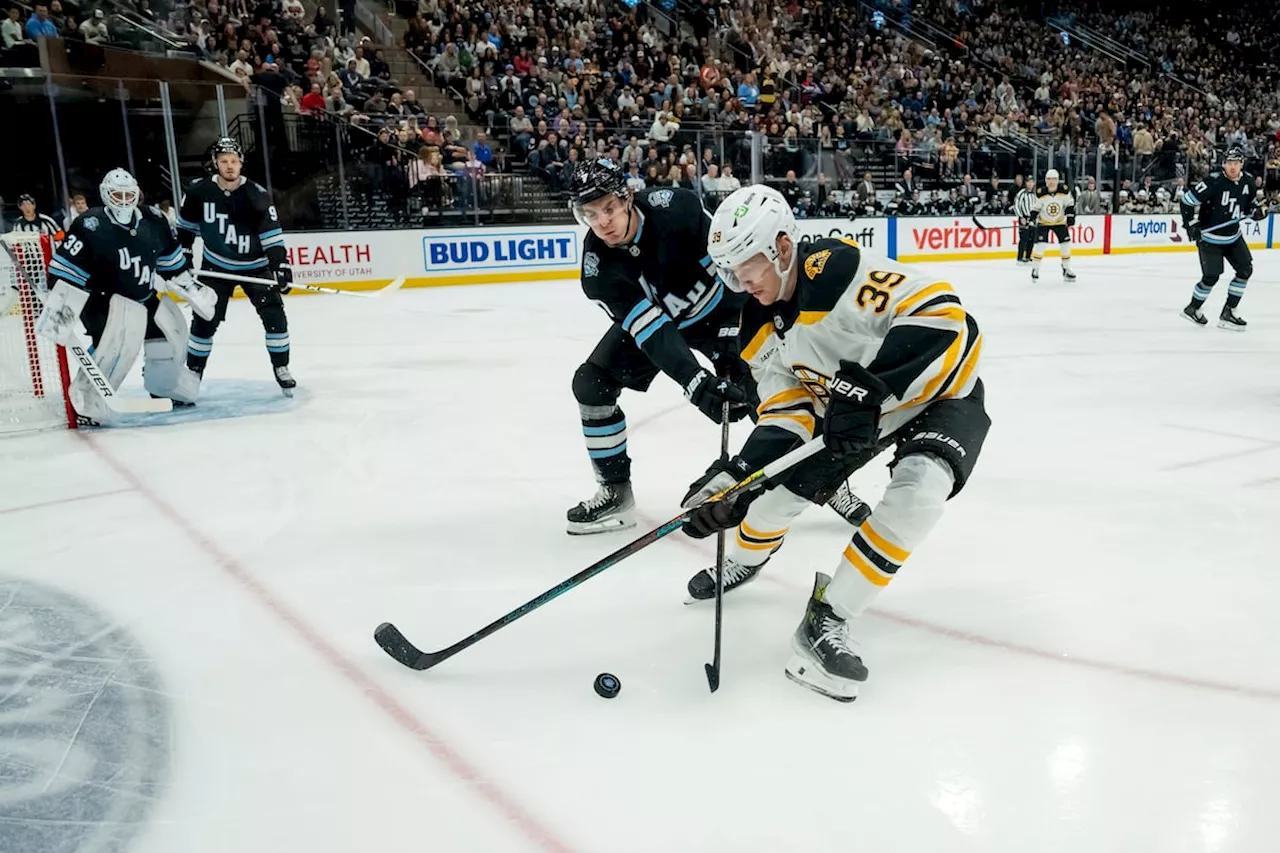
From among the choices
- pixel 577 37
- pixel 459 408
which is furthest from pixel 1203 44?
pixel 459 408

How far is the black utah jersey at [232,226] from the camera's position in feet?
16.7

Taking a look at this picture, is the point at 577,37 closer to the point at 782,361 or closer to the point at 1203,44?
the point at 782,361

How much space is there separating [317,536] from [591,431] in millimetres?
862

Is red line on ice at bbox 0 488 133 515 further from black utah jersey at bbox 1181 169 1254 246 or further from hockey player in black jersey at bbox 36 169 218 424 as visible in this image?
black utah jersey at bbox 1181 169 1254 246

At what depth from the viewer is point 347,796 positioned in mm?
1656

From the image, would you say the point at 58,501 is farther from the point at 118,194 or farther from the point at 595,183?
the point at 595,183

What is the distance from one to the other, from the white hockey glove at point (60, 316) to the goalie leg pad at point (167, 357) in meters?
0.43

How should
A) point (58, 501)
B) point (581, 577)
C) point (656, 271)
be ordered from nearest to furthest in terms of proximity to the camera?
point (581, 577), point (656, 271), point (58, 501)

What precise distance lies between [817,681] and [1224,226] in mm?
6660

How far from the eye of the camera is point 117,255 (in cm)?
460

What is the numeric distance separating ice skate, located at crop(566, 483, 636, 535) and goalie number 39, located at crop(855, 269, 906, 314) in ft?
4.22

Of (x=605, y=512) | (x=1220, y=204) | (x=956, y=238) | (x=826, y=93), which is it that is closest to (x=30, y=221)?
(x=605, y=512)

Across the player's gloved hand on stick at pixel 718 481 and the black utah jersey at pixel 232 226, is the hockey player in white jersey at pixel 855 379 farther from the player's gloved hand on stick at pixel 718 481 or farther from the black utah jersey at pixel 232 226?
the black utah jersey at pixel 232 226

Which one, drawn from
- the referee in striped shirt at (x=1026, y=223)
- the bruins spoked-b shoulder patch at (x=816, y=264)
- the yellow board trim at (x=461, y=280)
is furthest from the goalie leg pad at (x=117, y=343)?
the referee in striped shirt at (x=1026, y=223)
